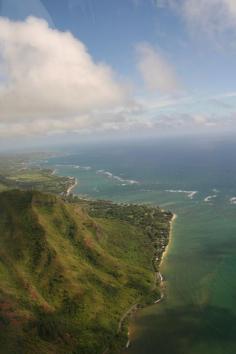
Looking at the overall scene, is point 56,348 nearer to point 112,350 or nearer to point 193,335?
point 112,350

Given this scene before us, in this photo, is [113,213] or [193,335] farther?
[113,213]

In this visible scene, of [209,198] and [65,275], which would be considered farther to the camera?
[209,198]

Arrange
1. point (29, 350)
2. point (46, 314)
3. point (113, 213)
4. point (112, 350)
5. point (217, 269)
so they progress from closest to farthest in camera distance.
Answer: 1. point (29, 350)
2. point (112, 350)
3. point (46, 314)
4. point (217, 269)
5. point (113, 213)

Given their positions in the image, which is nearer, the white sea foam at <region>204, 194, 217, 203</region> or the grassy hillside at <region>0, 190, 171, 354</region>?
the grassy hillside at <region>0, 190, 171, 354</region>

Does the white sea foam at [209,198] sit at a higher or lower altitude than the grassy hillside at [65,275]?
higher

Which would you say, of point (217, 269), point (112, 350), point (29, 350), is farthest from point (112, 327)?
point (217, 269)

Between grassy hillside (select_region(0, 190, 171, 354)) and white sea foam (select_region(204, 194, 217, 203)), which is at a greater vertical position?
white sea foam (select_region(204, 194, 217, 203))

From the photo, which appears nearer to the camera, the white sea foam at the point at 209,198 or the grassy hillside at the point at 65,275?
the grassy hillside at the point at 65,275

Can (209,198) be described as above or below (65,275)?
above
